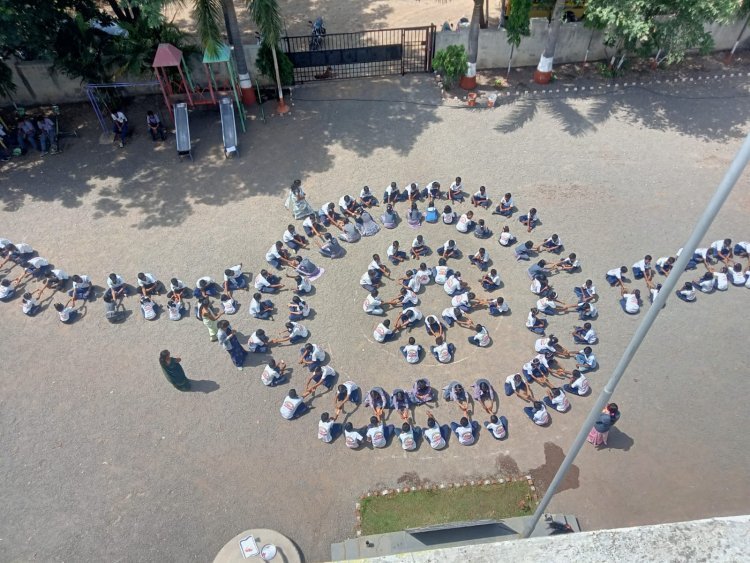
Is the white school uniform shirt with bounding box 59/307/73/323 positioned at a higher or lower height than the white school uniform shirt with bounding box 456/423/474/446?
higher

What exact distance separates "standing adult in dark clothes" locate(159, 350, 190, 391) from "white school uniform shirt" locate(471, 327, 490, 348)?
24.1ft

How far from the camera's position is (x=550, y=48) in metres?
20.3

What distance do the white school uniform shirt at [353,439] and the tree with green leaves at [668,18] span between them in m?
15.8

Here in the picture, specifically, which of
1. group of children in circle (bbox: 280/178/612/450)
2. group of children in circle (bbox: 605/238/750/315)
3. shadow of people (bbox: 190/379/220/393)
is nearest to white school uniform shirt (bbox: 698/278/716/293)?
group of children in circle (bbox: 605/238/750/315)

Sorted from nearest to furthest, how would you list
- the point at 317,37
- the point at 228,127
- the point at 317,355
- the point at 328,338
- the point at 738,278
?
1. the point at 317,355
2. the point at 328,338
3. the point at 738,278
4. the point at 228,127
5. the point at 317,37

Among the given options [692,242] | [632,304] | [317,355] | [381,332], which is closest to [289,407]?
[317,355]

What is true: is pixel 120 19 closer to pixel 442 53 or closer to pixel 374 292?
pixel 442 53

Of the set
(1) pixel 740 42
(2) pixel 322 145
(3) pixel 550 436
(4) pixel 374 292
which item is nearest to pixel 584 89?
(1) pixel 740 42

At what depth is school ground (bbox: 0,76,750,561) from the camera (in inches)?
434

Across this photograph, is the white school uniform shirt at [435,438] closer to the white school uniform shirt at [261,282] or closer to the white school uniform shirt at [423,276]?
the white school uniform shirt at [423,276]

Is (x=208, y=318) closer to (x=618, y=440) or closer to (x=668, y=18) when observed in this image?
(x=618, y=440)

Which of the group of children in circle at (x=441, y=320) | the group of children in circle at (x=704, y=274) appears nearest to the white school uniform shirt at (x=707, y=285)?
the group of children in circle at (x=704, y=274)

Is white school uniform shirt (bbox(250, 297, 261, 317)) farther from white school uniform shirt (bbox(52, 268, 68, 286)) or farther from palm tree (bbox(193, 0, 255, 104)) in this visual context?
palm tree (bbox(193, 0, 255, 104))

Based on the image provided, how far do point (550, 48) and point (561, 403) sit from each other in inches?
581
